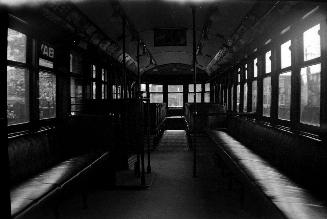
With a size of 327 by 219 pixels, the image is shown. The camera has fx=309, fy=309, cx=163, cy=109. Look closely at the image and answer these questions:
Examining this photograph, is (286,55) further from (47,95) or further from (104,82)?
(104,82)

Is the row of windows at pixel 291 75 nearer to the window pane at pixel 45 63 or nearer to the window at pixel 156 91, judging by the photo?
the window pane at pixel 45 63

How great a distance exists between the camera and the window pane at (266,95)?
5418 mm

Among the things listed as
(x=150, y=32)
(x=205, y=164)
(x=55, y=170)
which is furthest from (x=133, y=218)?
(x=150, y=32)

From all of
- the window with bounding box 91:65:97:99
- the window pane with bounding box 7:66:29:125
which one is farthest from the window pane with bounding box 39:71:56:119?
the window with bounding box 91:65:97:99

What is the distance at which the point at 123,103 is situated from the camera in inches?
225

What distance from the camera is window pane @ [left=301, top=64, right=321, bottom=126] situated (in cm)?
338

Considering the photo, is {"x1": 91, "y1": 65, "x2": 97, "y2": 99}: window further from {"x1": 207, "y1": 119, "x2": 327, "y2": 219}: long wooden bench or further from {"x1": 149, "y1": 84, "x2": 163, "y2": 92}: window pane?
{"x1": 149, "y1": 84, "x2": 163, "y2": 92}: window pane

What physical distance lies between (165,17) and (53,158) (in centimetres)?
399

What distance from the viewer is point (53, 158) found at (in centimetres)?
434

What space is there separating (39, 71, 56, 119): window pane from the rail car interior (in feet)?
0.10

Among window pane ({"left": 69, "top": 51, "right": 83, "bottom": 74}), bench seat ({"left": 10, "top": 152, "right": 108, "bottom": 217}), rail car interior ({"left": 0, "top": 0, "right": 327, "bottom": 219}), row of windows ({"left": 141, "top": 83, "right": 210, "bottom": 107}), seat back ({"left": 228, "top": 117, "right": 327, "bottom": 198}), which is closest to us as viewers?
bench seat ({"left": 10, "top": 152, "right": 108, "bottom": 217})

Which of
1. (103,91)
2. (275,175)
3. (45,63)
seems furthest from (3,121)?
(103,91)

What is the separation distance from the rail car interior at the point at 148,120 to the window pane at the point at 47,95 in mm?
30

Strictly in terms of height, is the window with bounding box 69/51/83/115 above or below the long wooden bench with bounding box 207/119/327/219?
above
